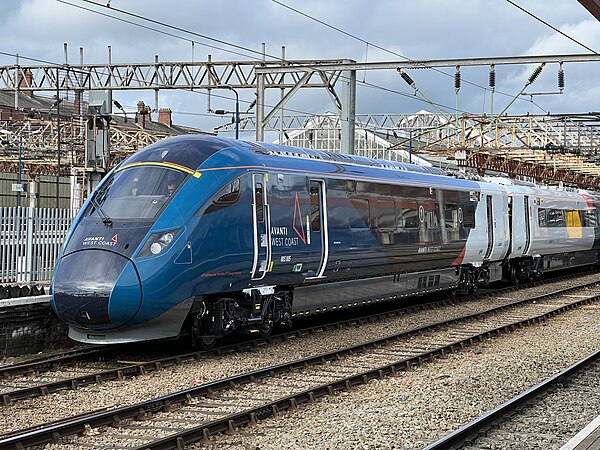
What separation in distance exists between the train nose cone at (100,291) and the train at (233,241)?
0.06ft

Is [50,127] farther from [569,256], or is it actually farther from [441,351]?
[441,351]

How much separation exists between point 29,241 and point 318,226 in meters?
5.98

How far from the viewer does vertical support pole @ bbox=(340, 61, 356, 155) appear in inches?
906

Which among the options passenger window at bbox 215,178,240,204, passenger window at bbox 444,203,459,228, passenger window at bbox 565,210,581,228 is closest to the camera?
passenger window at bbox 215,178,240,204

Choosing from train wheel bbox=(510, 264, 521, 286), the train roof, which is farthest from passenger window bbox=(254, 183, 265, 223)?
train wheel bbox=(510, 264, 521, 286)

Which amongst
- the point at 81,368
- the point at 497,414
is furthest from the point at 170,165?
the point at 497,414

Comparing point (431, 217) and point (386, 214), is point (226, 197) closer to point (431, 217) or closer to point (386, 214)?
point (386, 214)

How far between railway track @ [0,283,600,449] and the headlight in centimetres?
209

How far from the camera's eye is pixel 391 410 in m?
10.0

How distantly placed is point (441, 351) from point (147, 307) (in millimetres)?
4912

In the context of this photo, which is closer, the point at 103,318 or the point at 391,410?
the point at 391,410

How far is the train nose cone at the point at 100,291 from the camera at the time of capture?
11734 mm

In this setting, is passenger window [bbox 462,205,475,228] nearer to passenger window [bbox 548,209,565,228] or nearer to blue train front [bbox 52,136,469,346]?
blue train front [bbox 52,136,469,346]

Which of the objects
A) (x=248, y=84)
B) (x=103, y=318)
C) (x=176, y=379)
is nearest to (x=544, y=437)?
(x=176, y=379)
